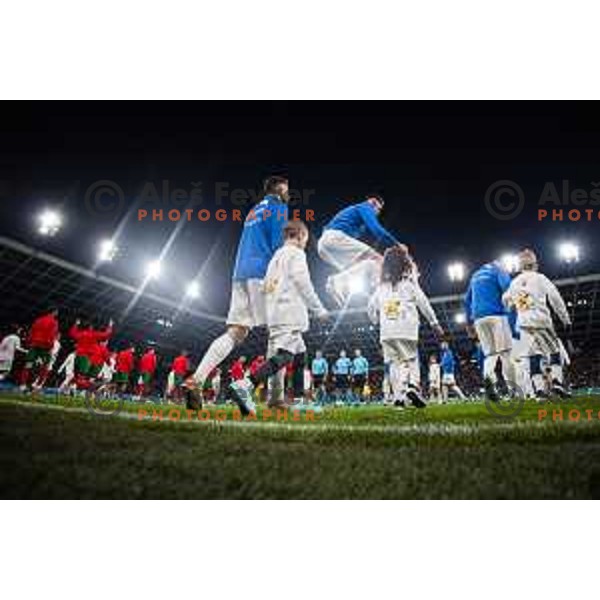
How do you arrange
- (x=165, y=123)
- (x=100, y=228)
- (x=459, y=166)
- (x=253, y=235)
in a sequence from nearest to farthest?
(x=253, y=235) < (x=165, y=123) < (x=459, y=166) < (x=100, y=228)

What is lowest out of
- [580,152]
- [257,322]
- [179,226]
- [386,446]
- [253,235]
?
[386,446]

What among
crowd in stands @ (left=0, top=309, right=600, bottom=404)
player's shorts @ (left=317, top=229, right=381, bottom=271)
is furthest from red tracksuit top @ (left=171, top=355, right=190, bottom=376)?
player's shorts @ (left=317, top=229, right=381, bottom=271)

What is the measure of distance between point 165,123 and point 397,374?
4707 mm

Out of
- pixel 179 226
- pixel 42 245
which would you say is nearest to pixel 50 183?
pixel 179 226

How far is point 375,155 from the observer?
8.09 meters

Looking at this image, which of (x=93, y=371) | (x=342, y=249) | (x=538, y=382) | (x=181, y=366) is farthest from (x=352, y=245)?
(x=181, y=366)

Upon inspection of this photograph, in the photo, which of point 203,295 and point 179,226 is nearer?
point 179,226

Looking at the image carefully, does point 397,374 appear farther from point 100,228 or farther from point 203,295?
point 203,295

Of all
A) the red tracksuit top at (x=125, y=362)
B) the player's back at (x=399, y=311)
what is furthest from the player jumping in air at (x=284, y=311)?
the red tracksuit top at (x=125, y=362)

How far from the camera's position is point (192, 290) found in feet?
42.8

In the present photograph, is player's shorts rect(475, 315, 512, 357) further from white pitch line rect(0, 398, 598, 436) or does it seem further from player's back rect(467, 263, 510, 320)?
white pitch line rect(0, 398, 598, 436)

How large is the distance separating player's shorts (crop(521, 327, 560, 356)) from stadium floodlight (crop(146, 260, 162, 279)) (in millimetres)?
7778

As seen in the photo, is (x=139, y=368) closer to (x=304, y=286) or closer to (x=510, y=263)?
(x=510, y=263)

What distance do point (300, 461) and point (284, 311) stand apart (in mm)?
2168
